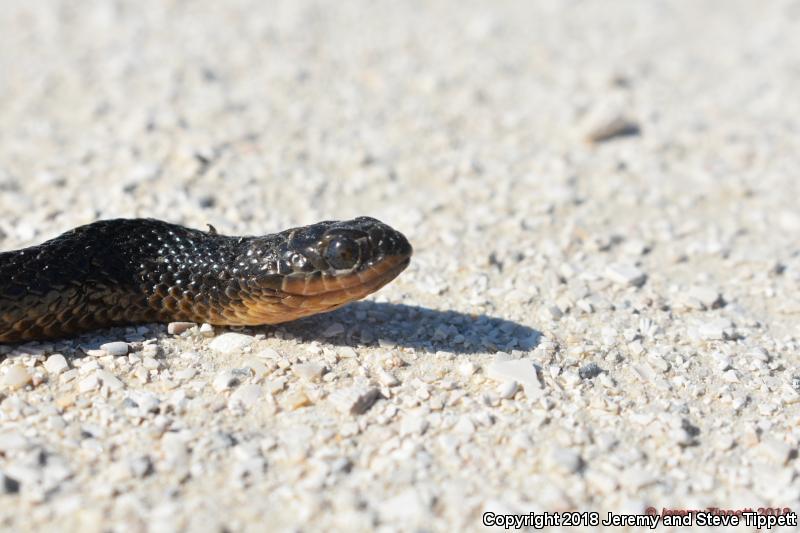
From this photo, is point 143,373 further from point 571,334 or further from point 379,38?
point 379,38

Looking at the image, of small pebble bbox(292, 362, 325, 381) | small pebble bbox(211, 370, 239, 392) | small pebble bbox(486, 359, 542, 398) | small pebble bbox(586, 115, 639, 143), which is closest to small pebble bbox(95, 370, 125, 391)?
small pebble bbox(211, 370, 239, 392)

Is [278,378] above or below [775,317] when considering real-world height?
above

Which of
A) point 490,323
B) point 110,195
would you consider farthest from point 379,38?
point 490,323

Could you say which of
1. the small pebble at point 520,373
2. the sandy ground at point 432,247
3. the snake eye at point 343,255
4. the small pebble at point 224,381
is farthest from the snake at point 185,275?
the small pebble at point 520,373

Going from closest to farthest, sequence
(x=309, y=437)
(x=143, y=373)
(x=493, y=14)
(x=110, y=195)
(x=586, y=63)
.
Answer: (x=309, y=437) → (x=143, y=373) → (x=110, y=195) → (x=586, y=63) → (x=493, y=14)

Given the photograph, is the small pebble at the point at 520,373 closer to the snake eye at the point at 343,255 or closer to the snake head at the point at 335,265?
the snake head at the point at 335,265

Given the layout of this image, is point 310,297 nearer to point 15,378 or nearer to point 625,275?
point 15,378

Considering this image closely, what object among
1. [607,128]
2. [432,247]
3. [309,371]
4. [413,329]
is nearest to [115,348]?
[309,371]
